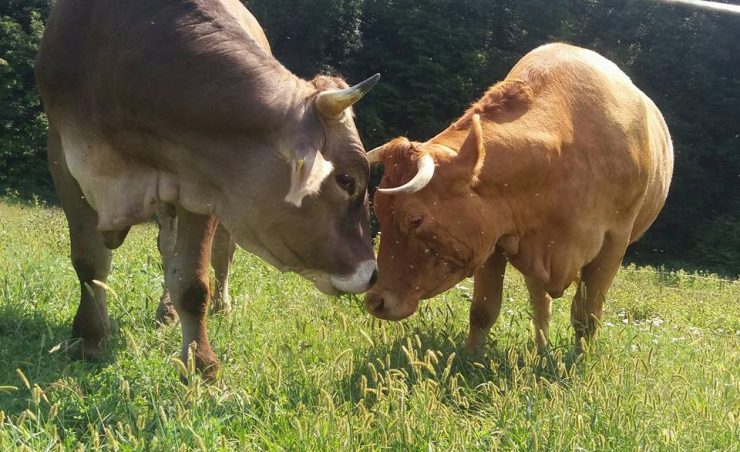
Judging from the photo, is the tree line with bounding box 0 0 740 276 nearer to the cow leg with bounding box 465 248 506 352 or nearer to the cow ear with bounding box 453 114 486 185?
the cow leg with bounding box 465 248 506 352

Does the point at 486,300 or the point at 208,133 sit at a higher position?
the point at 208,133

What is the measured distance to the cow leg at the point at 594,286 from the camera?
5.36m

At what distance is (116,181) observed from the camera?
4.24m

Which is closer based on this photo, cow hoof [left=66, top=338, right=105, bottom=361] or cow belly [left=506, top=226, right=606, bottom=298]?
cow hoof [left=66, top=338, right=105, bottom=361]

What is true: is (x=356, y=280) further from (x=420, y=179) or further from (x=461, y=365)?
(x=461, y=365)

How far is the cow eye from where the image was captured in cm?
402

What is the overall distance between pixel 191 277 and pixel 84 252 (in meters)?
0.73

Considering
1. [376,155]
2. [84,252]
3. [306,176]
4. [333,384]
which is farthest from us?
[376,155]

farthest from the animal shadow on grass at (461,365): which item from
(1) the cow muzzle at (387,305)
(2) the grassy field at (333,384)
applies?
(1) the cow muzzle at (387,305)

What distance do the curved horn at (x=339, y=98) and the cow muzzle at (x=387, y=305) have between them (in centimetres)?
124

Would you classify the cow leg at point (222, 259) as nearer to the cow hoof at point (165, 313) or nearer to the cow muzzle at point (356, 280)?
the cow hoof at point (165, 313)

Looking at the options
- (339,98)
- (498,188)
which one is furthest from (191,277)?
(498,188)

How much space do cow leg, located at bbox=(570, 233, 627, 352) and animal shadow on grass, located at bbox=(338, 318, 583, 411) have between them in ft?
0.56

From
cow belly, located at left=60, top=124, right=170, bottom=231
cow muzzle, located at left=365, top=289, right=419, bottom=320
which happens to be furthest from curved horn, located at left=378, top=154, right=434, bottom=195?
cow belly, located at left=60, top=124, right=170, bottom=231
